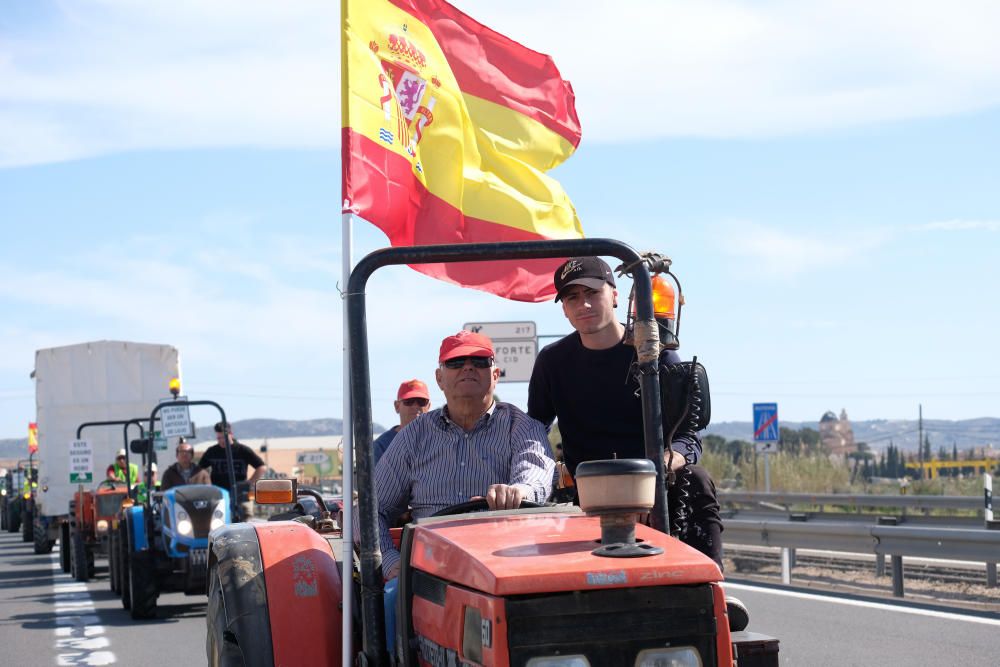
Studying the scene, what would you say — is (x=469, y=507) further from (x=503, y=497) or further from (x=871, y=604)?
(x=871, y=604)

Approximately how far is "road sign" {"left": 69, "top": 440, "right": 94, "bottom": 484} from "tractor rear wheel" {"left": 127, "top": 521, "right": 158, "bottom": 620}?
10861 millimetres

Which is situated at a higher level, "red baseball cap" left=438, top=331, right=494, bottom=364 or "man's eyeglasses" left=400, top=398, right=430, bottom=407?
"red baseball cap" left=438, top=331, right=494, bottom=364

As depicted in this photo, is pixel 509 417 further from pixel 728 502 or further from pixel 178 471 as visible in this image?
pixel 728 502

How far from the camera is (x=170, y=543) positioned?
14.3 m

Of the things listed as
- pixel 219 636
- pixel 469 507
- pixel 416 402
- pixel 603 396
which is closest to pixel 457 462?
pixel 469 507

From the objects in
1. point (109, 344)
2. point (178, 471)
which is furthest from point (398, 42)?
point (109, 344)

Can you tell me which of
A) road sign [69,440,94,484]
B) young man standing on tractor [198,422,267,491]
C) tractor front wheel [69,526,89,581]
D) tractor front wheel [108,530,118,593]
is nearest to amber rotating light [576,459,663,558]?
young man standing on tractor [198,422,267,491]

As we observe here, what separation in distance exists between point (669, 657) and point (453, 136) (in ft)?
11.0

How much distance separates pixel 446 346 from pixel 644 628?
6.10ft

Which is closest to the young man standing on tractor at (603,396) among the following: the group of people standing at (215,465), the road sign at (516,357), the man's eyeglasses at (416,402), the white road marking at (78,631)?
the man's eyeglasses at (416,402)

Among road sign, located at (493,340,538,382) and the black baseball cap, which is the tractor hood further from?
road sign, located at (493,340,538,382)

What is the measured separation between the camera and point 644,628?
12.5 ft

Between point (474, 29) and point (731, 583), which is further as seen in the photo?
point (731, 583)

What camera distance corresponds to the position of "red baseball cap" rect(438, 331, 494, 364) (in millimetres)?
5332
